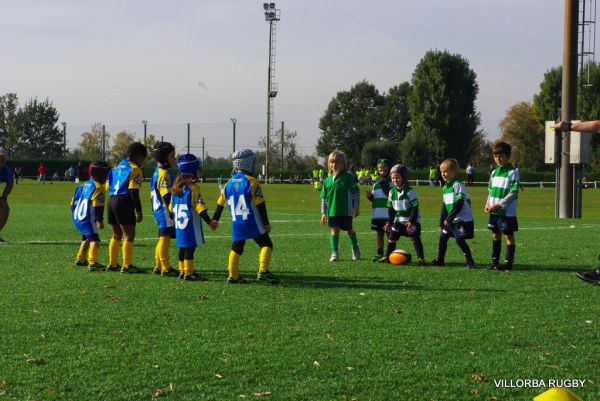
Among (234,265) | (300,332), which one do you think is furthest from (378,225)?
(300,332)

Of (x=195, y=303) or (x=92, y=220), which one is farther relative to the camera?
(x=92, y=220)

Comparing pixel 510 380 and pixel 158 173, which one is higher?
pixel 158 173

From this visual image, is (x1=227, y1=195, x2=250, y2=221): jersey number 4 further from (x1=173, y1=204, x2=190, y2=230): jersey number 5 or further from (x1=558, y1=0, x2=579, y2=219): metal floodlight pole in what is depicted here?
(x1=558, y1=0, x2=579, y2=219): metal floodlight pole

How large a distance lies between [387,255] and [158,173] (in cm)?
386

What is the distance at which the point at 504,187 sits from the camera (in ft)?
40.8

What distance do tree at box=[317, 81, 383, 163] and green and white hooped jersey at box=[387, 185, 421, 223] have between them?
98.6 metres

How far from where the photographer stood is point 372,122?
372ft

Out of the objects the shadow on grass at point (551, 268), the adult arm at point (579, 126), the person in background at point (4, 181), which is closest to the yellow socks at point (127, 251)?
the person in background at point (4, 181)

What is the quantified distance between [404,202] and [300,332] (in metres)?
6.15

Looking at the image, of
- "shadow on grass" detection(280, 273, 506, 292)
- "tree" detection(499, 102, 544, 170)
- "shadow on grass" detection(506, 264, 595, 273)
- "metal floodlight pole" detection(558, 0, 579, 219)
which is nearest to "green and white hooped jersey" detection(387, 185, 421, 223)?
"shadow on grass" detection(506, 264, 595, 273)

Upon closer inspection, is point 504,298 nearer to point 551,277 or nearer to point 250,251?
point 551,277

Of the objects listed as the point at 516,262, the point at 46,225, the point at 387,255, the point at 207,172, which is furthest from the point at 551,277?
the point at 207,172

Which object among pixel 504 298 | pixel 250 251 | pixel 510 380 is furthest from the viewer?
pixel 250 251

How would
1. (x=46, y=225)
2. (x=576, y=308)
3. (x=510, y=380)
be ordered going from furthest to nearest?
(x=46, y=225) < (x=576, y=308) < (x=510, y=380)
